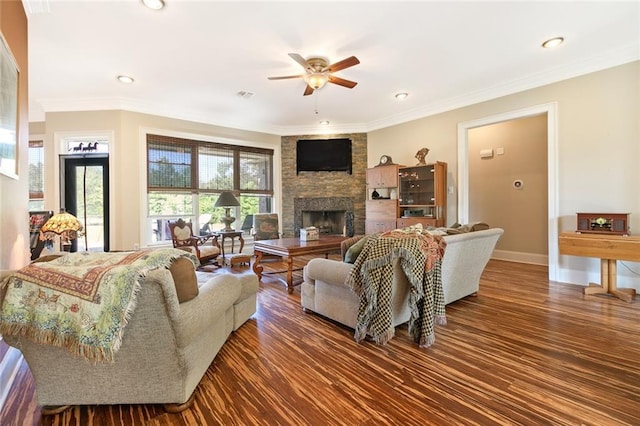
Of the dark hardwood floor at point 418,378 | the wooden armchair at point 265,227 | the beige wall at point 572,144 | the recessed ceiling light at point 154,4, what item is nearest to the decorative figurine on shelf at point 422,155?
the beige wall at point 572,144

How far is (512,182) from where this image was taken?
17.8 feet

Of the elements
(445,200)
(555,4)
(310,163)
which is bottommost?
(445,200)

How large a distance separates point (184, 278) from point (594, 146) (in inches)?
195

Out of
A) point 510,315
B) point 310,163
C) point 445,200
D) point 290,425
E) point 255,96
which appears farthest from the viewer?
point 310,163

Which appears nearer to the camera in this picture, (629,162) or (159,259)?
(159,259)

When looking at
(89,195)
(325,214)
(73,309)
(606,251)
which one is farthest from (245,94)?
(606,251)

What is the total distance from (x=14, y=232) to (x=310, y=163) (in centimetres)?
507

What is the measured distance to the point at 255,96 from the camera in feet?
15.5

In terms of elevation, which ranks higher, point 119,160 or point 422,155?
point 422,155

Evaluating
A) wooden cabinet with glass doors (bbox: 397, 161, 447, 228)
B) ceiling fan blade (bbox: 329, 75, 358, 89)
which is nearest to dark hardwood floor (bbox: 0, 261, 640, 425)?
wooden cabinet with glass doors (bbox: 397, 161, 447, 228)

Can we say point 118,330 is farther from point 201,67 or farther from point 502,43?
point 502,43

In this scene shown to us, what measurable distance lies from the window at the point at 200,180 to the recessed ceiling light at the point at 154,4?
2.97 m

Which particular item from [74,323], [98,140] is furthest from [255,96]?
[74,323]

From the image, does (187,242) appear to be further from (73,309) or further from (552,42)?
(552,42)
